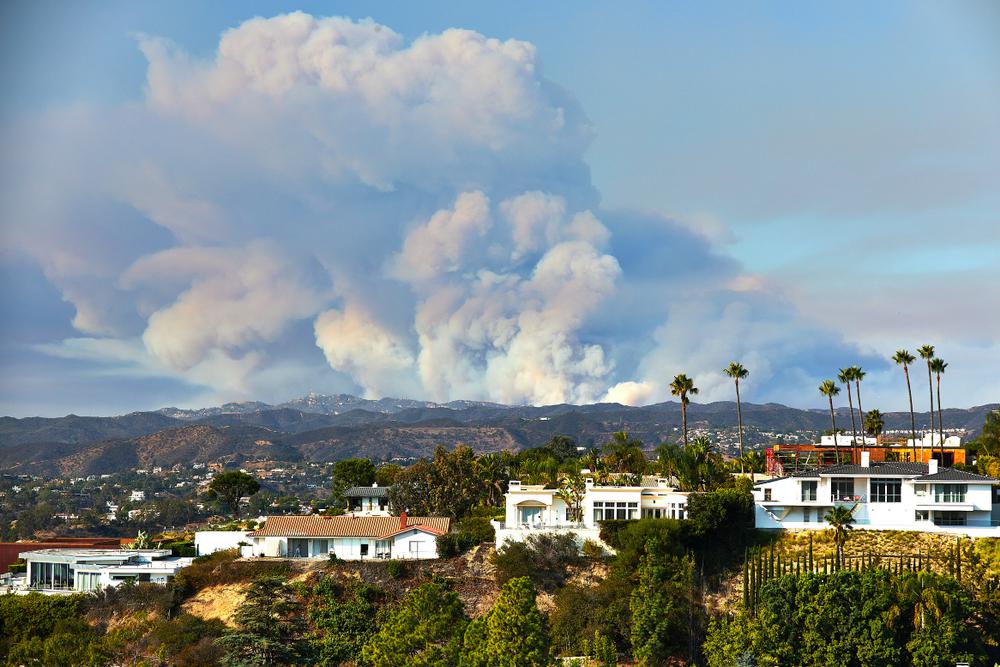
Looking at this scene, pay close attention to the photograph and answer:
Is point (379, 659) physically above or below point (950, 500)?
below

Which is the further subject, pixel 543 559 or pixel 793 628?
pixel 543 559

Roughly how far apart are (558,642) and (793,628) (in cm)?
1352

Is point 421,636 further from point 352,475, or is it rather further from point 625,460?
point 352,475

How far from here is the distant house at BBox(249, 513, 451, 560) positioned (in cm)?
7625

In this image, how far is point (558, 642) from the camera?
6394 centimetres

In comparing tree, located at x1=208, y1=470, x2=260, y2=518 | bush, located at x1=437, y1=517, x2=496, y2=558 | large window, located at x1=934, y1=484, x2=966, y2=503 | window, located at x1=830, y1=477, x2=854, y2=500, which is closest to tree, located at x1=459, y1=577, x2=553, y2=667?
bush, located at x1=437, y1=517, x2=496, y2=558

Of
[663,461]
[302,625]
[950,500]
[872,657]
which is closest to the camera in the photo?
[872,657]

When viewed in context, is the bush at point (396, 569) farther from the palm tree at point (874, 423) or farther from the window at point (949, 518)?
the palm tree at point (874, 423)

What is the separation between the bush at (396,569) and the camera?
7256 centimetres

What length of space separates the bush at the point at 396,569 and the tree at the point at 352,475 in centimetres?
3442

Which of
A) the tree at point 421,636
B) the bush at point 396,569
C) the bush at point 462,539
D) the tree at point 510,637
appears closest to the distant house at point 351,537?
the bush at point 462,539

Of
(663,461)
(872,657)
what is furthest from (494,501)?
(872,657)

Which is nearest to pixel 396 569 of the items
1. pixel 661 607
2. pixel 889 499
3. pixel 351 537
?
pixel 351 537

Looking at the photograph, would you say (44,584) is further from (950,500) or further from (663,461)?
(950,500)
